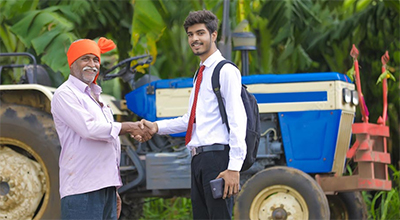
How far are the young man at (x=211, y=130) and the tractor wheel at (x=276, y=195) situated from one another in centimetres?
170

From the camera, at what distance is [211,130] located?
3889 millimetres

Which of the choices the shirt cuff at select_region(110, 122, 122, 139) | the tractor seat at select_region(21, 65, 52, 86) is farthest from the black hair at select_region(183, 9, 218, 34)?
the tractor seat at select_region(21, 65, 52, 86)

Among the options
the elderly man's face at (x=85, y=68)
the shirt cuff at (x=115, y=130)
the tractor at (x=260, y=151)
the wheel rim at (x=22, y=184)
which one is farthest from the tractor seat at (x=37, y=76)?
the shirt cuff at (x=115, y=130)

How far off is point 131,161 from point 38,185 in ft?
3.14

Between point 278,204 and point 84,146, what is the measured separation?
221 centimetres

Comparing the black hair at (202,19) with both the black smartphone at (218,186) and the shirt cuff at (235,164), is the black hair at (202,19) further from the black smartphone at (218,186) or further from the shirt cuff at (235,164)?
the black smartphone at (218,186)

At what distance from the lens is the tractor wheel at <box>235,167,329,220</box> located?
18.3ft

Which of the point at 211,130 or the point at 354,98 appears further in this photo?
the point at 354,98

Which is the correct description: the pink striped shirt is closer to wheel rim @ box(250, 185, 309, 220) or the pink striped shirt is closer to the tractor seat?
wheel rim @ box(250, 185, 309, 220)

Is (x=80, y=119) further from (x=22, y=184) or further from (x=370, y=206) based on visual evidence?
(x=370, y=206)

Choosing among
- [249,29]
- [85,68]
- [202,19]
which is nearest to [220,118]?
[202,19]

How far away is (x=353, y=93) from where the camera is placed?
20.1ft

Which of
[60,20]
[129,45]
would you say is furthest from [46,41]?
[129,45]

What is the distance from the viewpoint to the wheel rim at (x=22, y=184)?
5.63 metres
